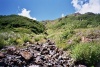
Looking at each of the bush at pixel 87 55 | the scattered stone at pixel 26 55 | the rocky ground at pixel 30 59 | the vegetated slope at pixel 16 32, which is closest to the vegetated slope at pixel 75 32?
the vegetated slope at pixel 16 32

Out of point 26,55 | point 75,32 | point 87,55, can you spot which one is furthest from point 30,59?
point 75,32

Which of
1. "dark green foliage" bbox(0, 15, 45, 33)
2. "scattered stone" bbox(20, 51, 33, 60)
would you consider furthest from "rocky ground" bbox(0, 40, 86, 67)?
"dark green foliage" bbox(0, 15, 45, 33)

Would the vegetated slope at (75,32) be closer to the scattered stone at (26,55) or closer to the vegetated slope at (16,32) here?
the vegetated slope at (16,32)

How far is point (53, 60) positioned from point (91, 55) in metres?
2.57

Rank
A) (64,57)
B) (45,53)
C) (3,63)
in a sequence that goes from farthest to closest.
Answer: (45,53) → (64,57) → (3,63)

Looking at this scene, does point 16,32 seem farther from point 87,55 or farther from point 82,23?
point 82,23

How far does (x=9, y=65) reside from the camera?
12125 mm

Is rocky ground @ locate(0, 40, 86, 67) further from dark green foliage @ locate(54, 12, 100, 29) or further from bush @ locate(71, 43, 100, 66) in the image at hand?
dark green foliage @ locate(54, 12, 100, 29)

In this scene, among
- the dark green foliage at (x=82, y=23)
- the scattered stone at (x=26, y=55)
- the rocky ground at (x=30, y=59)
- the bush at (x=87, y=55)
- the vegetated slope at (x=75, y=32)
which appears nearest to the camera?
the rocky ground at (x=30, y=59)

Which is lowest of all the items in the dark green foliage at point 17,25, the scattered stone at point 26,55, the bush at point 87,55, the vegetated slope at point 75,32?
the bush at point 87,55

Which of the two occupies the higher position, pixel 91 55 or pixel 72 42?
pixel 72 42

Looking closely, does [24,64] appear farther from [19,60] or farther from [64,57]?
[64,57]

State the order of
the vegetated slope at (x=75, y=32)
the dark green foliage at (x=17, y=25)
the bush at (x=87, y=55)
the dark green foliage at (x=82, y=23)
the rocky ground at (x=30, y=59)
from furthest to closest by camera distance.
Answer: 1. the dark green foliage at (x=82, y=23)
2. the dark green foliage at (x=17, y=25)
3. the vegetated slope at (x=75, y=32)
4. the bush at (x=87, y=55)
5. the rocky ground at (x=30, y=59)

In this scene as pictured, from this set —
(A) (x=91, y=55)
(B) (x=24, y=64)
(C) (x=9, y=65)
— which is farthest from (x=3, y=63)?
(A) (x=91, y=55)
